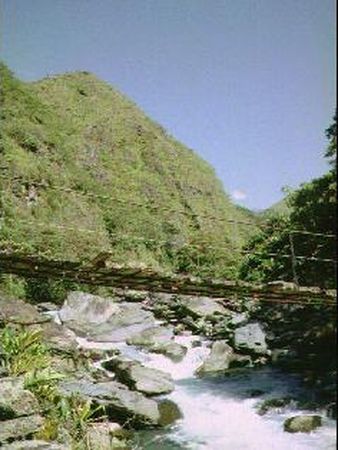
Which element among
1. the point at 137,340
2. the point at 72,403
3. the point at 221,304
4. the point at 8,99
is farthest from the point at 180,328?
the point at 8,99

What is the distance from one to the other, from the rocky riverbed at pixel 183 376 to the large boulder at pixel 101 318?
0.04m

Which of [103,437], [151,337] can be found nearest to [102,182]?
[151,337]

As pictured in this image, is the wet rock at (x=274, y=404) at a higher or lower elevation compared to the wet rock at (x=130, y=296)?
lower

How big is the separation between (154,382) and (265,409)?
274 cm

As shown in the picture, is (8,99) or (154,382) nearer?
(154,382)

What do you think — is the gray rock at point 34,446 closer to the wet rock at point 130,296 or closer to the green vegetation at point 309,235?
the green vegetation at point 309,235

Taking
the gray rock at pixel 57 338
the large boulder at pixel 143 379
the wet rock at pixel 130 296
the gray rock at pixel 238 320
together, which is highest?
the wet rock at pixel 130 296

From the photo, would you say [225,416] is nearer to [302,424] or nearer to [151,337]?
[302,424]

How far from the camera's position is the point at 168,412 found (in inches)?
489

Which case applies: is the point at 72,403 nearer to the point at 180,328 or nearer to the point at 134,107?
the point at 180,328

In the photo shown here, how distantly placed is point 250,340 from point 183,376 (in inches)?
98.9

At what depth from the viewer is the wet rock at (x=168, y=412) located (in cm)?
1188

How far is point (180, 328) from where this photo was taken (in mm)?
19547

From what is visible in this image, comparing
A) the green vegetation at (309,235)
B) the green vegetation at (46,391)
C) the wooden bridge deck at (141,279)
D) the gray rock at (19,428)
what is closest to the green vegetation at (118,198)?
the green vegetation at (309,235)
